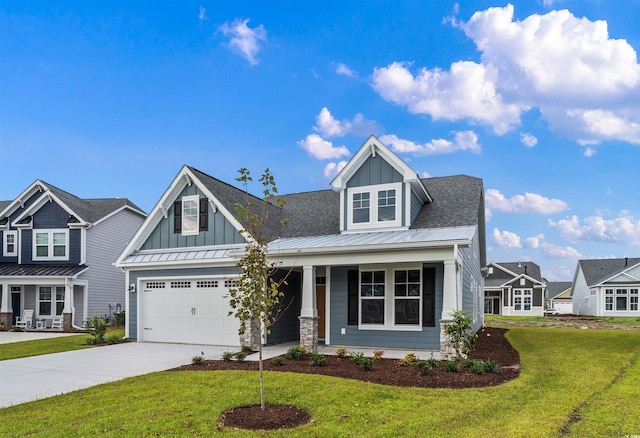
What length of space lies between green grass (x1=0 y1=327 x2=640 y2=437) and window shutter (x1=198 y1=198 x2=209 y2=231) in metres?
6.78

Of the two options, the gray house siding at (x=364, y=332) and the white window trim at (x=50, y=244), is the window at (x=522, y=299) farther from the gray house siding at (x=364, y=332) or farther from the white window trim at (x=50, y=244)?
the white window trim at (x=50, y=244)

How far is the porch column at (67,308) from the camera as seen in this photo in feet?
72.6

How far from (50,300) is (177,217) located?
40.1 ft

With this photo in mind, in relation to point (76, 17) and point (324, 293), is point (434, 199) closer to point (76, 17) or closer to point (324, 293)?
point (324, 293)

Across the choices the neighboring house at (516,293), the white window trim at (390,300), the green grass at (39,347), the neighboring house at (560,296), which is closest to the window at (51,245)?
the green grass at (39,347)

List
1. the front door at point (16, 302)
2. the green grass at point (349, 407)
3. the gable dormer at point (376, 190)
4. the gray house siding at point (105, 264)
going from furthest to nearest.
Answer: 1. the front door at point (16, 302)
2. the gray house siding at point (105, 264)
3. the gable dormer at point (376, 190)
4. the green grass at point (349, 407)

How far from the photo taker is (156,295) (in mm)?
16297

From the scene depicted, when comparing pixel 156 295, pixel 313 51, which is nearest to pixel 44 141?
pixel 156 295

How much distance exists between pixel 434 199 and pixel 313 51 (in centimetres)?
682

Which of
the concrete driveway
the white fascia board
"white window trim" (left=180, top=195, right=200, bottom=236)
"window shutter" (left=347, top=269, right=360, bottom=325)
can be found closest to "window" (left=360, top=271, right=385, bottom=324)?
"window shutter" (left=347, top=269, right=360, bottom=325)

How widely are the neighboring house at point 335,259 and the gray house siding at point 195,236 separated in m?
0.04

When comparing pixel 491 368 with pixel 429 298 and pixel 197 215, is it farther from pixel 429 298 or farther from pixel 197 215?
pixel 197 215

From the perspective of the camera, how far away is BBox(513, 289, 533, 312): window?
1791 inches

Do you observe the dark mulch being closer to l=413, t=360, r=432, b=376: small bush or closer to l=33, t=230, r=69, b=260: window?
l=413, t=360, r=432, b=376: small bush
